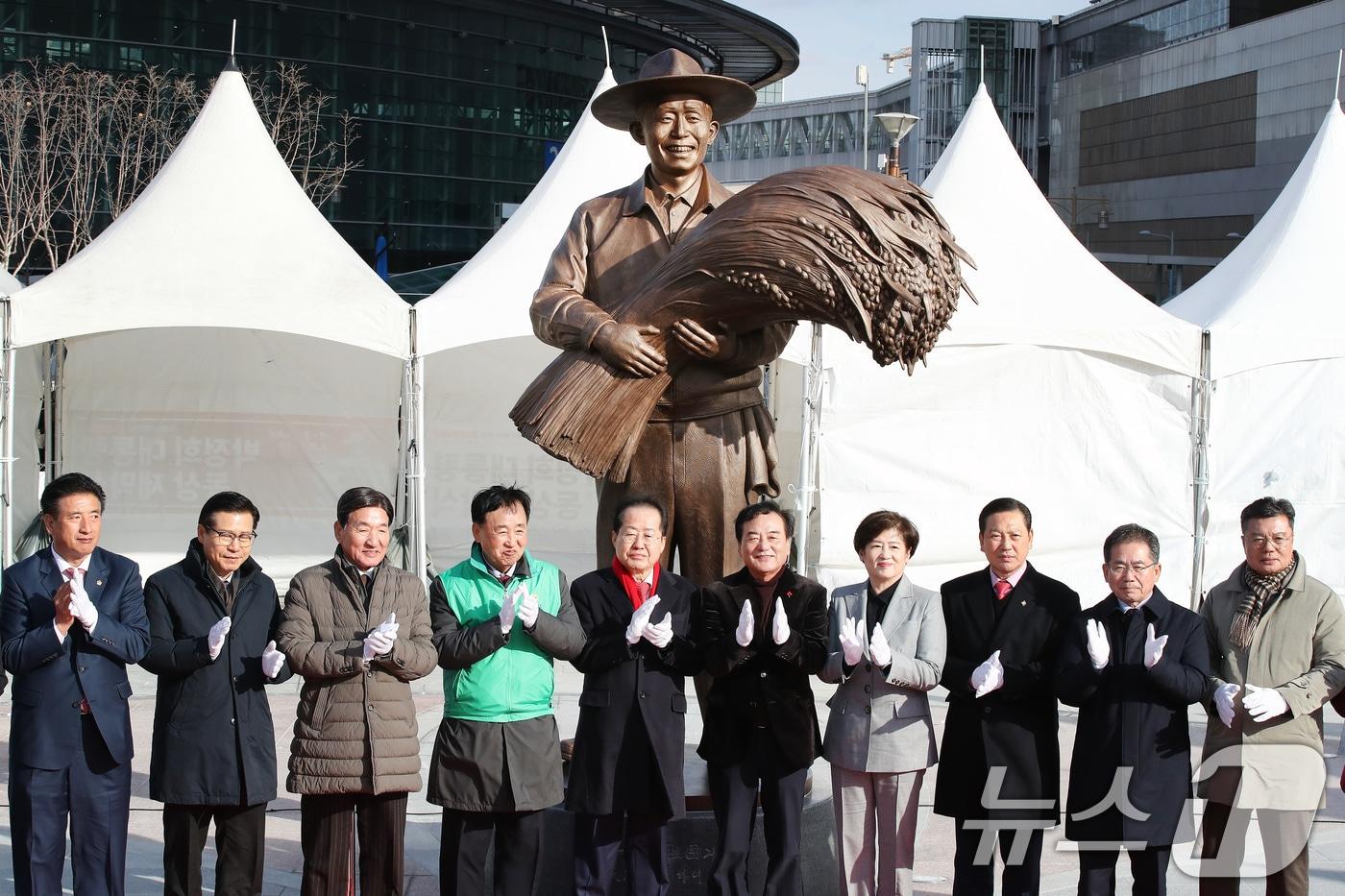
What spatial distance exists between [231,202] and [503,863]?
6.24 m

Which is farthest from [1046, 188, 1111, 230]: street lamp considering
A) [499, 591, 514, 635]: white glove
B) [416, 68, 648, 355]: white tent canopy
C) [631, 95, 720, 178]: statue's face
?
[499, 591, 514, 635]: white glove

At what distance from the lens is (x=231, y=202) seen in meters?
8.80

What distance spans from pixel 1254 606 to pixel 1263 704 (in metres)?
0.29

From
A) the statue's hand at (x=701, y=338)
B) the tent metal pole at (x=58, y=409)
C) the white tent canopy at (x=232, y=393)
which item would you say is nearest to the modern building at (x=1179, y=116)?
the white tent canopy at (x=232, y=393)

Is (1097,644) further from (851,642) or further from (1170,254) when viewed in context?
(1170,254)

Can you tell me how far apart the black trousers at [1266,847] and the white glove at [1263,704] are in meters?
0.30

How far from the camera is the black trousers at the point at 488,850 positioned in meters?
3.59

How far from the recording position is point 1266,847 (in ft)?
12.5

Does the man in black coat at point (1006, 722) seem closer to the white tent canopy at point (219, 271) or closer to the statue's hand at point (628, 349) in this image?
the statue's hand at point (628, 349)

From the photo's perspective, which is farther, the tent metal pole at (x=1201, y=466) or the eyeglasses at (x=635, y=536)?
the tent metal pole at (x=1201, y=466)

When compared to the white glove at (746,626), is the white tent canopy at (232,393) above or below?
above

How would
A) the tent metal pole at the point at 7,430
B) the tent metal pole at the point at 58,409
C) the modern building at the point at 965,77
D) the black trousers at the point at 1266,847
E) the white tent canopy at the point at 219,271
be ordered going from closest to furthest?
the black trousers at the point at 1266,847 < the tent metal pole at the point at 7,430 < the white tent canopy at the point at 219,271 < the tent metal pole at the point at 58,409 < the modern building at the point at 965,77

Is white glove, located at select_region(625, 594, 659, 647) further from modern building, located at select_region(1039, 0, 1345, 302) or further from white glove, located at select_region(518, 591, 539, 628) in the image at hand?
modern building, located at select_region(1039, 0, 1345, 302)

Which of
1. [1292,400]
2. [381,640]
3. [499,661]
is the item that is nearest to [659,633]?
[499,661]
